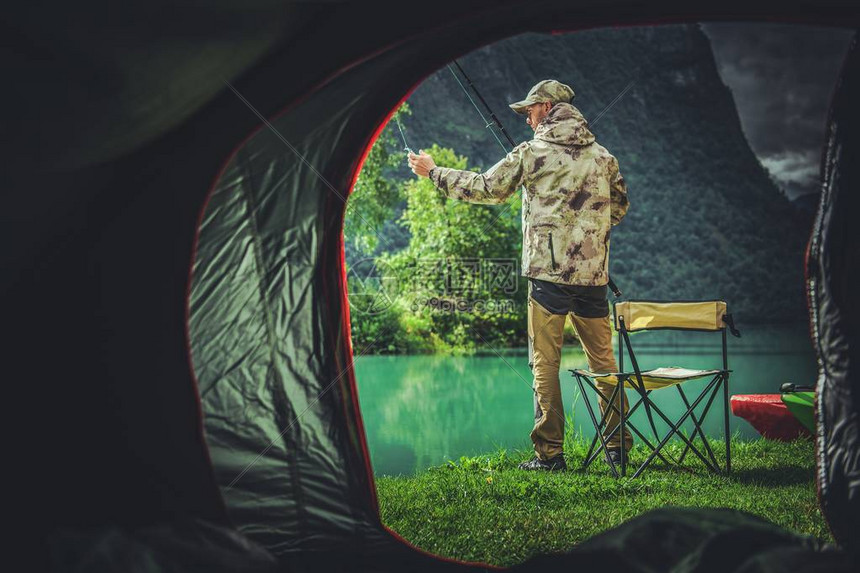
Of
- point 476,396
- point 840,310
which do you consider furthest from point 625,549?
point 476,396

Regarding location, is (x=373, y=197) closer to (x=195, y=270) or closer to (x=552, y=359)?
(x=552, y=359)

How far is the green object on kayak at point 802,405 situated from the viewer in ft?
12.7

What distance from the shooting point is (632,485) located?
3.38 m

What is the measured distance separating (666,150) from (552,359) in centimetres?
3858

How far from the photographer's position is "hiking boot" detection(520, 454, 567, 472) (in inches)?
149

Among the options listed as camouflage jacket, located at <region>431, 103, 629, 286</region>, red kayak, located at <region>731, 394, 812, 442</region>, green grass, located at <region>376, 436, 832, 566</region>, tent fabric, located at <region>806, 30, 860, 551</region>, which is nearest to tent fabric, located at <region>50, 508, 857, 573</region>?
tent fabric, located at <region>806, 30, 860, 551</region>

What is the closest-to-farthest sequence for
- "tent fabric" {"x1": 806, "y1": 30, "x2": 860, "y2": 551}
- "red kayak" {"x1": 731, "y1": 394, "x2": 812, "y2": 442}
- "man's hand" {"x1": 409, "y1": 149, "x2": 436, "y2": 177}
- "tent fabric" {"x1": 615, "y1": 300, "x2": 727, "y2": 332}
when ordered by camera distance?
"tent fabric" {"x1": 806, "y1": 30, "x2": 860, "y2": 551} → "man's hand" {"x1": 409, "y1": 149, "x2": 436, "y2": 177} → "tent fabric" {"x1": 615, "y1": 300, "x2": 727, "y2": 332} → "red kayak" {"x1": 731, "y1": 394, "x2": 812, "y2": 442}

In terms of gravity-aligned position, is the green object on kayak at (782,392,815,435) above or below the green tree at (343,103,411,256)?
below

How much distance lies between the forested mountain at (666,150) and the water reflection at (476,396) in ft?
47.9

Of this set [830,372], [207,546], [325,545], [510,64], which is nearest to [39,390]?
[207,546]

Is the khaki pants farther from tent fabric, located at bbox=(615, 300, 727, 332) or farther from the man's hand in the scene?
the man's hand

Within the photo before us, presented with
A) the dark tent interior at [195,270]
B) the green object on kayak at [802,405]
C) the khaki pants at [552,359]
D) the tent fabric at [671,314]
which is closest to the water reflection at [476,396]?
the khaki pants at [552,359]

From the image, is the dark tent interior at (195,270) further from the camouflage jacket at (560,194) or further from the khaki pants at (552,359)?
the khaki pants at (552,359)

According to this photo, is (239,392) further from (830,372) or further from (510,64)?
(510,64)
